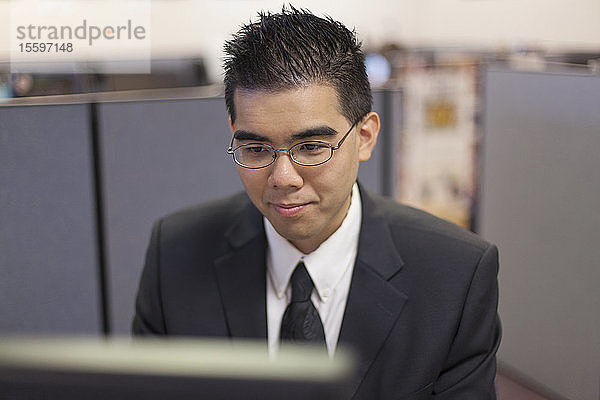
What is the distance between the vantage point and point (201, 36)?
17.1 ft

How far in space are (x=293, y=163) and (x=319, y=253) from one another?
0.73ft

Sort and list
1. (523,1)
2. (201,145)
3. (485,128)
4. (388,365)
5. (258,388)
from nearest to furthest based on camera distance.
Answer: (258,388), (388,365), (201,145), (485,128), (523,1)

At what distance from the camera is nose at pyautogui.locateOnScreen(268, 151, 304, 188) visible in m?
0.92

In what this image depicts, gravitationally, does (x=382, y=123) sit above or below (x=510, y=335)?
above

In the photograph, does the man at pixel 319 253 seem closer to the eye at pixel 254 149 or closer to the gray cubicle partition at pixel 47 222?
the eye at pixel 254 149

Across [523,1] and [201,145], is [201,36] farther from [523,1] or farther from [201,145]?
[201,145]

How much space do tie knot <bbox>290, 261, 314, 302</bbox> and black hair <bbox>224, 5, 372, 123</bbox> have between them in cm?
27

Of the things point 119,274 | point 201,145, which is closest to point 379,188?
point 201,145

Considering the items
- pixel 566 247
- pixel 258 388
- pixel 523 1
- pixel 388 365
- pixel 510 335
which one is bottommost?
pixel 510 335

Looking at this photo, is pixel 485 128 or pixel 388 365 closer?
pixel 388 365

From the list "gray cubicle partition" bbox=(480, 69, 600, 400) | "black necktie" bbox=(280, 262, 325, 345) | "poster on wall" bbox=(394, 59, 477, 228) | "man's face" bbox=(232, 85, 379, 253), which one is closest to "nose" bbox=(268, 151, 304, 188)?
"man's face" bbox=(232, 85, 379, 253)

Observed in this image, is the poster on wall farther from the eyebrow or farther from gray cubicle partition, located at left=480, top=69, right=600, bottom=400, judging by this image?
the eyebrow

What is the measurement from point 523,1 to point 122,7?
3719mm

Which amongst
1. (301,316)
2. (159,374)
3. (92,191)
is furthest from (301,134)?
(92,191)
